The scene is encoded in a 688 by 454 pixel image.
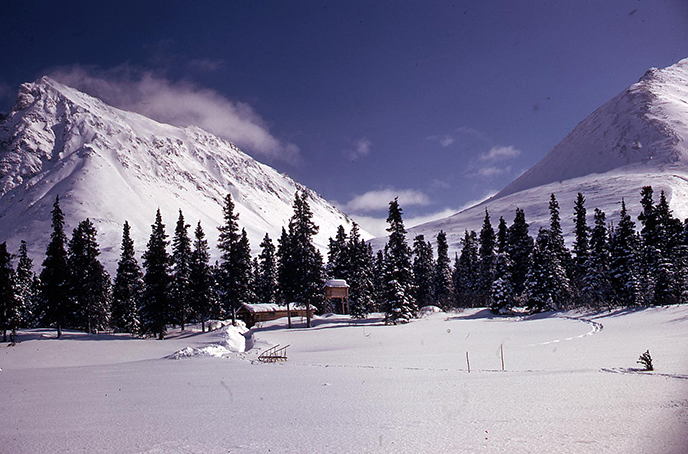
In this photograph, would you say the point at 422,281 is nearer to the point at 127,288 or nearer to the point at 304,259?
the point at 304,259

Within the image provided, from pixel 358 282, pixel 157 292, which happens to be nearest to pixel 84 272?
pixel 157 292

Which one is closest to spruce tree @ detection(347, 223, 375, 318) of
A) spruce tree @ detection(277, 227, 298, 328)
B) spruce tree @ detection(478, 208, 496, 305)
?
spruce tree @ detection(277, 227, 298, 328)

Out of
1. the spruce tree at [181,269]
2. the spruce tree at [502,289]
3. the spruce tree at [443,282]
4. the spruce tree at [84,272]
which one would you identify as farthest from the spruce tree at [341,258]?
the spruce tree at [84,272]

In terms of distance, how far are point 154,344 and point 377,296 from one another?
42.1m

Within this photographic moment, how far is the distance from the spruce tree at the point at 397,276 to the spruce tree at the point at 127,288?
30.8 m

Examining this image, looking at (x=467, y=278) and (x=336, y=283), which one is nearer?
(x=336, y=283)

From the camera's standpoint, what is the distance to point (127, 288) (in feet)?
166

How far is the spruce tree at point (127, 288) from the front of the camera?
50.7m

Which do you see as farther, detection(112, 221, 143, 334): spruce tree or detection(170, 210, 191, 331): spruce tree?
detection(112, 221, 143, 334): spruce tree

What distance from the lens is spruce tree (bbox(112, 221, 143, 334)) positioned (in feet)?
166

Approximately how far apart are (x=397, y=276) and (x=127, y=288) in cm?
3260

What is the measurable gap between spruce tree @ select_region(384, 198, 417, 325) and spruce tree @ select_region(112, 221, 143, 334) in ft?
101

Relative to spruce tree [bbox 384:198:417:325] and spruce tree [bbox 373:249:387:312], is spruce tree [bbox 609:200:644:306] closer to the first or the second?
spruce tree [bbox 384:198:417:325]

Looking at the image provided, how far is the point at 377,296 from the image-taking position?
72750mm
